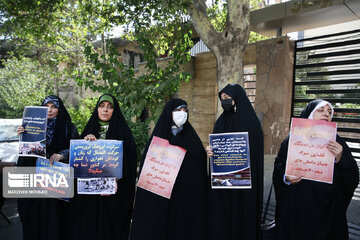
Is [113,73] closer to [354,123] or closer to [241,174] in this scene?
[241,174]

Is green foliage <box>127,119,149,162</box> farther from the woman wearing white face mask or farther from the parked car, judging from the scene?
the woman wearing white face mask

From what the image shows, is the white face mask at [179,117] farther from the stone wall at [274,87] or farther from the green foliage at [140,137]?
the stone wall at [274,87]

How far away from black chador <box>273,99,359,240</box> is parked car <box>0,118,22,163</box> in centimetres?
504

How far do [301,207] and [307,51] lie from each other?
554 centimetres

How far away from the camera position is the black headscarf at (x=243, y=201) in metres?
2.36

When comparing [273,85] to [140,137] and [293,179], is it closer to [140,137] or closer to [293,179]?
[140,137]

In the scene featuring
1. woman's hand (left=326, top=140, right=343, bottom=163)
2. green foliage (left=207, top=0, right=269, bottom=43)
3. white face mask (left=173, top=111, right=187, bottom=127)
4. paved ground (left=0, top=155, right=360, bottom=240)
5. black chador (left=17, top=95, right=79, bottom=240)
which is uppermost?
green foliage (left=207, top=0, right=269, bottom=43)

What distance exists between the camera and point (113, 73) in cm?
412

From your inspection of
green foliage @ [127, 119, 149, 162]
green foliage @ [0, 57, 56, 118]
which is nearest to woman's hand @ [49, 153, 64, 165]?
green foliage @ [127, 119, 149, 162]

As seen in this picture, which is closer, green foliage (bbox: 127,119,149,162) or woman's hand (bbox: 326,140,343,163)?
woman's hand (bbox: 326,140,343,163)

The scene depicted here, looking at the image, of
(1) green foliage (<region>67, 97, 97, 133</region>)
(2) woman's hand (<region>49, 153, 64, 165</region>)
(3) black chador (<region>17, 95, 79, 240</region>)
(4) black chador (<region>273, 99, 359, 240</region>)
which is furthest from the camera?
(1) green foliage (<region>67, 97, 97, 133</region>)

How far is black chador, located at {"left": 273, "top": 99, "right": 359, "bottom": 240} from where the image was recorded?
88.6 inches

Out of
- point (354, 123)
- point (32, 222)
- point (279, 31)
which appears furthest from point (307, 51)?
point (32, 222)
